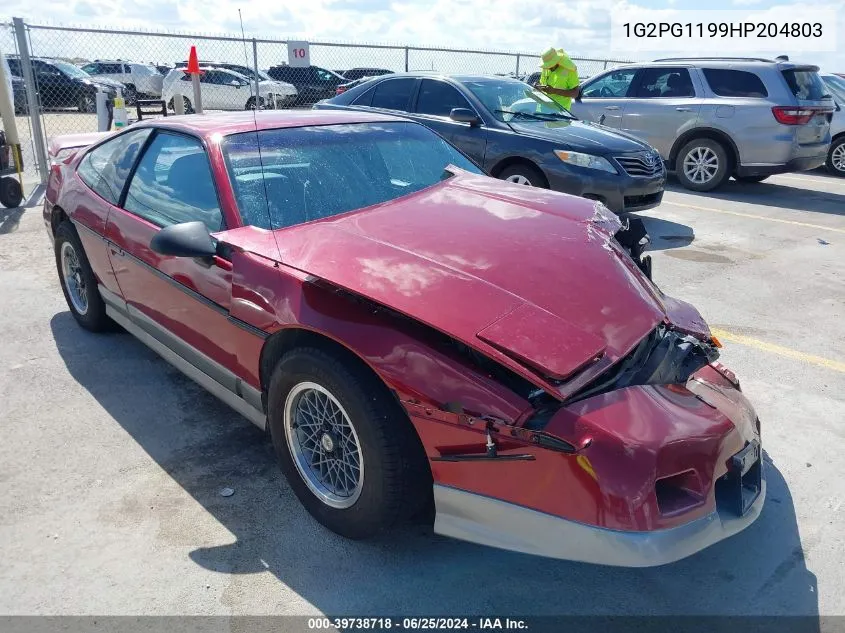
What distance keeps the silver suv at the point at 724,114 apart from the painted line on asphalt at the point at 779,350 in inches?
227

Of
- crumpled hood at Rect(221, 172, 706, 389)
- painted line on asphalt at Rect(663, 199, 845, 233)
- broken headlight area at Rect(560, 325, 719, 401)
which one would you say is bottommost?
painted line on asphalt at Rect(663, 199, 845, 233)

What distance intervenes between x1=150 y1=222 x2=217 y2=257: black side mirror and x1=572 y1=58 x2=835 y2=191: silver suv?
8594 mm

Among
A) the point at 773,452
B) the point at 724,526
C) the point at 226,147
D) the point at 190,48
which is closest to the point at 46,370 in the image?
the point at 226,147

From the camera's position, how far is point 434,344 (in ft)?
7.52

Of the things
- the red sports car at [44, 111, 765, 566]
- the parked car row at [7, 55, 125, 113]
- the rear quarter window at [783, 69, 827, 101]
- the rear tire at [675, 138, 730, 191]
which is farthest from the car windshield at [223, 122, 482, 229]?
the parked car row at [7, 55, 125, 113]

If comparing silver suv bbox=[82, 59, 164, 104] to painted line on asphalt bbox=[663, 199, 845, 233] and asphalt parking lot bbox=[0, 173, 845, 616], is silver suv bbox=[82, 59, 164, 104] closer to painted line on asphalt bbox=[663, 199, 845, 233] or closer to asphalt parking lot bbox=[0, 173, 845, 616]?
painted line on asphalt bbox=[663, 199, 845, 233]

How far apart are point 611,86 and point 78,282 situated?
894cm

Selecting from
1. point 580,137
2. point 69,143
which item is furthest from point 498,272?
point 580,137

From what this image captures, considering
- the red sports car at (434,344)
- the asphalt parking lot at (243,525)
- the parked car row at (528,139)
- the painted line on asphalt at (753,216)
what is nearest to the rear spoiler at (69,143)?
the asphalt parking lot at (243,525)

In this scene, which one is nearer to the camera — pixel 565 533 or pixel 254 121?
pixel 565 533

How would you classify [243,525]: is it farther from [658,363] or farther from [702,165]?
[702,165]

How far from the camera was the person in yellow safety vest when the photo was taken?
9797 millimetres

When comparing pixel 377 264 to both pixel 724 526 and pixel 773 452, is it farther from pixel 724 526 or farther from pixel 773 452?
pixel 773 452

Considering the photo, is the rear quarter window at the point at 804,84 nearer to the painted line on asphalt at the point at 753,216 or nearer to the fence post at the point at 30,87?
the painted line on asphalt at the point at 753,216
